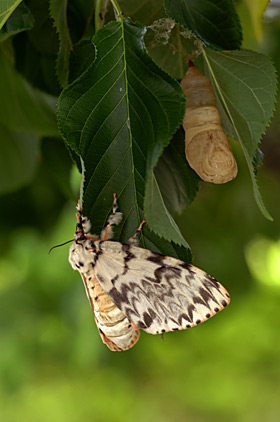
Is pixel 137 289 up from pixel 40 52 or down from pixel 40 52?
down

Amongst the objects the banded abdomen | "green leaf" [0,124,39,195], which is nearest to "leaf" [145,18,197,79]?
the banded abdomen

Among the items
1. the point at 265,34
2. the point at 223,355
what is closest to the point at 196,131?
the point at 265,34

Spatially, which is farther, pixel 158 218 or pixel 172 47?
pixel 172 47

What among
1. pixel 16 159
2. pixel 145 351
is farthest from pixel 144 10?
pixel 145 351

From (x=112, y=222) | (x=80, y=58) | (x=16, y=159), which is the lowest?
(x=16, y=159)

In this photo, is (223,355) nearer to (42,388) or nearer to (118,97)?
(42,388)

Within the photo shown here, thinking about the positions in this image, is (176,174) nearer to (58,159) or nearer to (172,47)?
(172,47)
